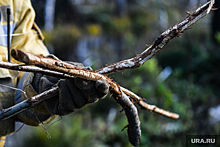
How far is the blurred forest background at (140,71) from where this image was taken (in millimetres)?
4227

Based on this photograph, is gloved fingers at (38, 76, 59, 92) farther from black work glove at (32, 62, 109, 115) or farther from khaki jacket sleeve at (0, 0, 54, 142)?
khaki jacket sleeve at (0, 0, 54, 142)

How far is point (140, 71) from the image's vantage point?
204 inches

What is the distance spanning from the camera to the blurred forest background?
4.23 meters

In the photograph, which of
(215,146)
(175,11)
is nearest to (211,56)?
(215,146)

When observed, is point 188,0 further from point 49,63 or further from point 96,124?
point 49,63

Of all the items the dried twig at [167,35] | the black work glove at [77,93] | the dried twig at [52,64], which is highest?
the dried twig at [167,35]

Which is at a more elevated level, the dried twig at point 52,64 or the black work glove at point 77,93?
the dried twig at point 52,64

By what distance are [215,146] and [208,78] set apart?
6.65 ft

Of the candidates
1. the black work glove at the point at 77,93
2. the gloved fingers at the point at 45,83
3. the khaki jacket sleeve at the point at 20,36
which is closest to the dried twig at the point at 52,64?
the black work glove at the point at 77,93

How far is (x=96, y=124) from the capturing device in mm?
4770

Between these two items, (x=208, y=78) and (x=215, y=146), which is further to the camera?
(x=208, y=78)

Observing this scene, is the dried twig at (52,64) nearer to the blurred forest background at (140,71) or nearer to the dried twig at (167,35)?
the dried twig at (167,35)

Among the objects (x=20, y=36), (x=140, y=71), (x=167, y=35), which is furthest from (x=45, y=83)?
(x=140, y=71)

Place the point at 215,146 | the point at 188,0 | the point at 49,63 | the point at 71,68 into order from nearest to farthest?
the point at 49,63, the point at 71,68, the point at 215,146, the point at 188,0
